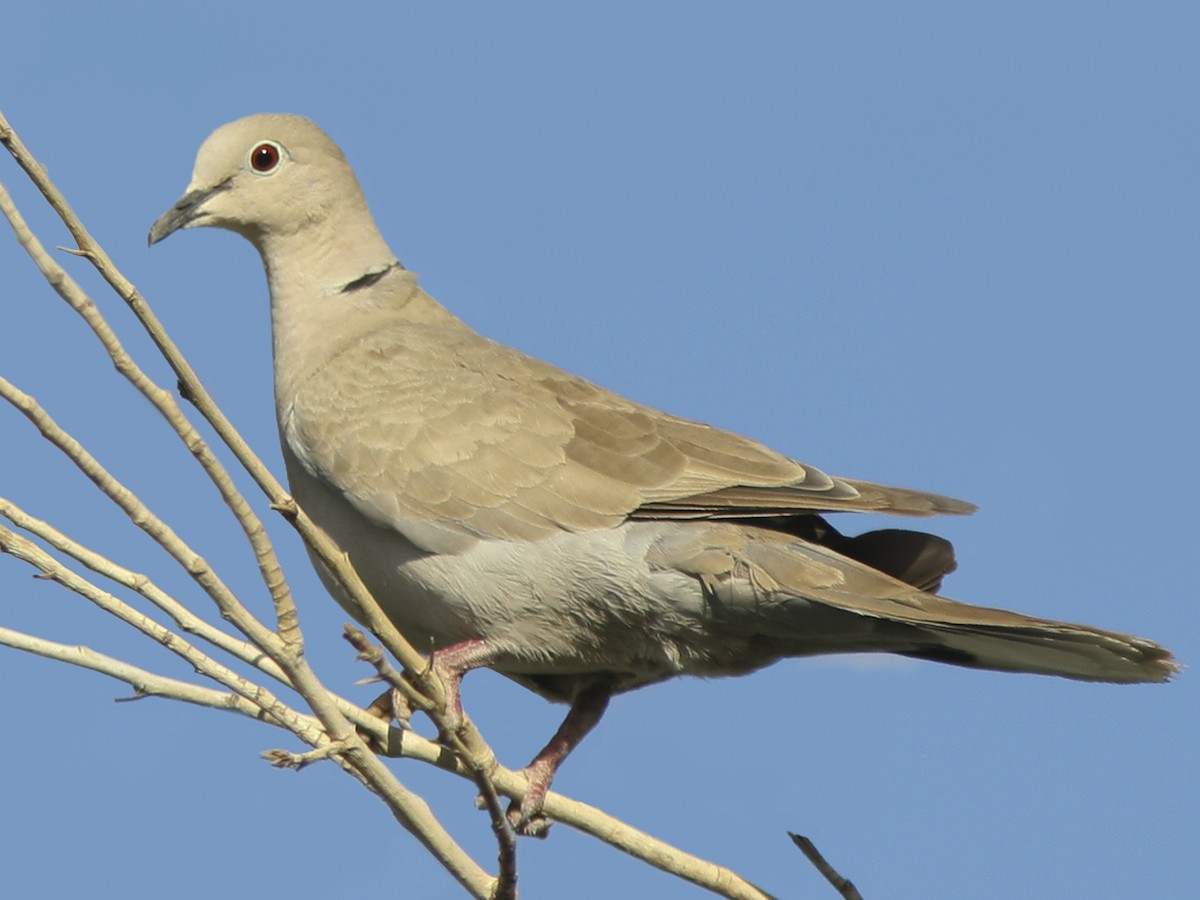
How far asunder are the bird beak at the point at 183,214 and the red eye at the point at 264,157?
0.53 feet

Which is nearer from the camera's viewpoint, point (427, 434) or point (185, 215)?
point (427, 434)

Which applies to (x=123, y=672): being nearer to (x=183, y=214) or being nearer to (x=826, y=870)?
(x=826, y=870)

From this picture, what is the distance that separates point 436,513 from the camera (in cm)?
496

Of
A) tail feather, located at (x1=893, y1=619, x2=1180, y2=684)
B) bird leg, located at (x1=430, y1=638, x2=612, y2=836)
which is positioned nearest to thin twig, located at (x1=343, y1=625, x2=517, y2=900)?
bird leg, located at (x1=430, y1=638, x2=612, y2=836)

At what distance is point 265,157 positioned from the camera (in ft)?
19.4

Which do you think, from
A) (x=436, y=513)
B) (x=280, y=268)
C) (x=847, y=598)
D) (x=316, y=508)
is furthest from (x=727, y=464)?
(x=280, y=268)

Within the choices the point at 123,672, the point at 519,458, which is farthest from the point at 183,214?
the point at 123,672

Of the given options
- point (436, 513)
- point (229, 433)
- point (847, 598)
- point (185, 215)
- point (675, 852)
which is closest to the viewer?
point (229, 433)

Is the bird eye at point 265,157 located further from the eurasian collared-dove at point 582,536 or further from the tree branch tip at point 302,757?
the tree branch tip at point 302,757

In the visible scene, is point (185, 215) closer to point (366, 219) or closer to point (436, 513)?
point (366, 219)

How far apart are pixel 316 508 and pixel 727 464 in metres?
1.33

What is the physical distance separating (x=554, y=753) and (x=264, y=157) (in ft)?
7.96

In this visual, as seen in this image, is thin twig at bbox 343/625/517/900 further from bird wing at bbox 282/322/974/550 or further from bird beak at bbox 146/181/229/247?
bird beak at bbox 146/181/229/247

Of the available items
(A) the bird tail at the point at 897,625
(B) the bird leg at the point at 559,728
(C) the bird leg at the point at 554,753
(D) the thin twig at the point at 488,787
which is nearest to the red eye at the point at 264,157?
(B) the bird leg at the point at 559,728
